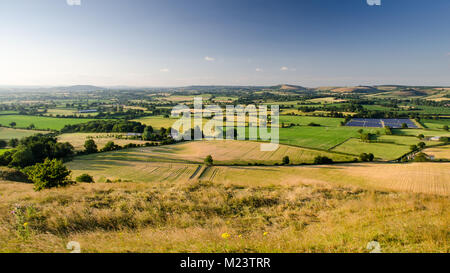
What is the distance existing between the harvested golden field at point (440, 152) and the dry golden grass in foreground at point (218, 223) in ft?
165

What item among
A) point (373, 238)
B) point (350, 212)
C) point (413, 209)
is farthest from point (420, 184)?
point (373, 238)

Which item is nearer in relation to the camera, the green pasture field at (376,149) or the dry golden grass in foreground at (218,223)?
the dry golden grass in foreground at (218,223)

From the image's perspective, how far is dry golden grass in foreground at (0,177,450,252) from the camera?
5172 mm

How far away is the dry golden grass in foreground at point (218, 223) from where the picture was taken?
5.17 m

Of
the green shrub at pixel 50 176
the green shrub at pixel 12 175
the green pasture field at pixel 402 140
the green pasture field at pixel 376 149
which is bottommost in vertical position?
the green pasture field at pixel 376 149

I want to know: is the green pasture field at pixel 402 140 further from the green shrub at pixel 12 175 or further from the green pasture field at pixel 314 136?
the green shrub at pixel 12 175

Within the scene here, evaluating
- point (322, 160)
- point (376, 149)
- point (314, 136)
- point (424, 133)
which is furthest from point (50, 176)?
point (424, 133)

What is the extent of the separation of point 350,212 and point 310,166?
32.5 metres

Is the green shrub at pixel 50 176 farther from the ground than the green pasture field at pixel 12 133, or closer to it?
farther from the ground

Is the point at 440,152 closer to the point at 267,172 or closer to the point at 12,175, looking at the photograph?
the point at 267,172

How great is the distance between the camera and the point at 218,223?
25.1 ft

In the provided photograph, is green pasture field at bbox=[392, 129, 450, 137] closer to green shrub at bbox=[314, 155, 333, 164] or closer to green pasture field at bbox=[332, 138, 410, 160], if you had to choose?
green pasture field at bbox=[332, 138, 410, 160]

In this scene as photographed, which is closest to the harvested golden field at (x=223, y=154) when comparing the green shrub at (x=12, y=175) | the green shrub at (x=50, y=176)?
the green shrub at (x=12, y=175)

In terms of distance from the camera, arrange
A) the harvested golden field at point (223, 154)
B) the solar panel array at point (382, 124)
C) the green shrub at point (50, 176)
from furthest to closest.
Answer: the solar panel array at point (382, 124), the harvested golden field at point (223, 154), the green shrub at point (50, 176)
